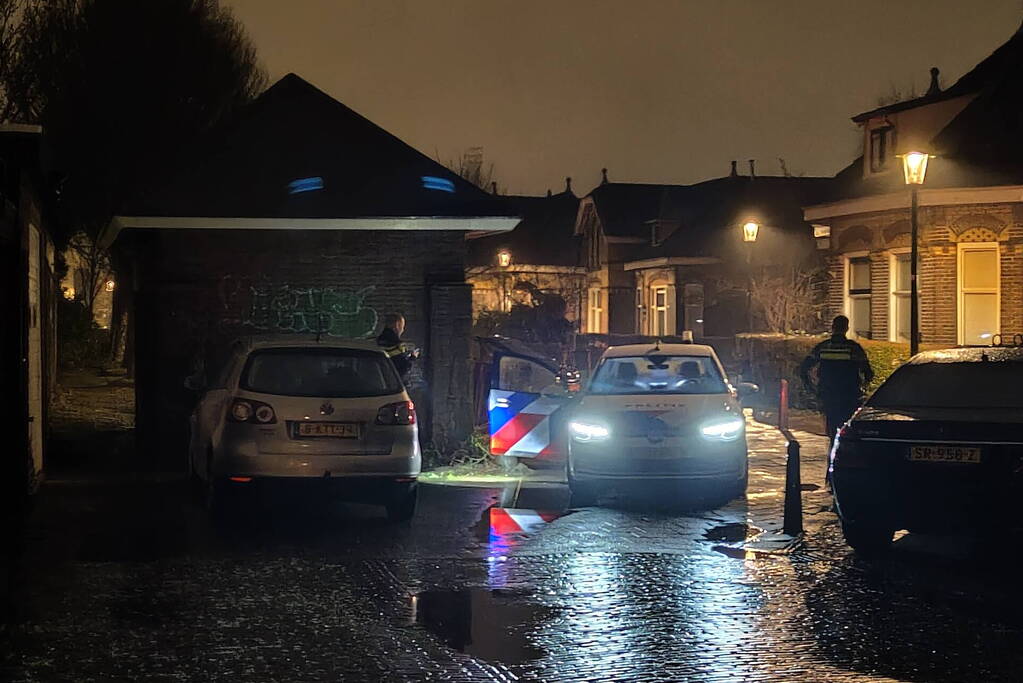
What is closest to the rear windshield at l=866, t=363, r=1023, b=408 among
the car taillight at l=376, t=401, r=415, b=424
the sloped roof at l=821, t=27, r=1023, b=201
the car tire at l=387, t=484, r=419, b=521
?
the car taillight at l=376, t=401, r=415, b=424

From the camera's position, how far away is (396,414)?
38.0 ft

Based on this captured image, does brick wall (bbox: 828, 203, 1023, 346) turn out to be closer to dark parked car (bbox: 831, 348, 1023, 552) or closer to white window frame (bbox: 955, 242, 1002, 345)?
white window frame (bbox: 955, 242, 1002, 345)

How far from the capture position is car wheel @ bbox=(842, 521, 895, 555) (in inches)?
394

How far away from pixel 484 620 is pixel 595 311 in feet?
180

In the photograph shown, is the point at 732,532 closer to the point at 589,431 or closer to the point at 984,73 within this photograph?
the point at 589,431

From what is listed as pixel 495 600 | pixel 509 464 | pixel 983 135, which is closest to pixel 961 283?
pixel 983 135

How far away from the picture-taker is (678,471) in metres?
12.6

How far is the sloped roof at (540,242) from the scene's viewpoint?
225ft

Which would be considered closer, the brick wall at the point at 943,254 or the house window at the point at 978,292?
the brick wall at the point at 943,254

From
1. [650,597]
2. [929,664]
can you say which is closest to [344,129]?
[650,597]

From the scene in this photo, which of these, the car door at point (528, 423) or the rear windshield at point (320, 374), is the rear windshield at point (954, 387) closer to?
the rear windshield at point (320, 374)

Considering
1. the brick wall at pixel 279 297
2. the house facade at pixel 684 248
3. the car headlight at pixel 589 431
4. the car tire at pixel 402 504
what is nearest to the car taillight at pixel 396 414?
the car tire at pixel 402 504

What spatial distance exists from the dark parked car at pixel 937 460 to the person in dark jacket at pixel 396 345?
6461mm

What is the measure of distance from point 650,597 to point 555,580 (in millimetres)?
836
